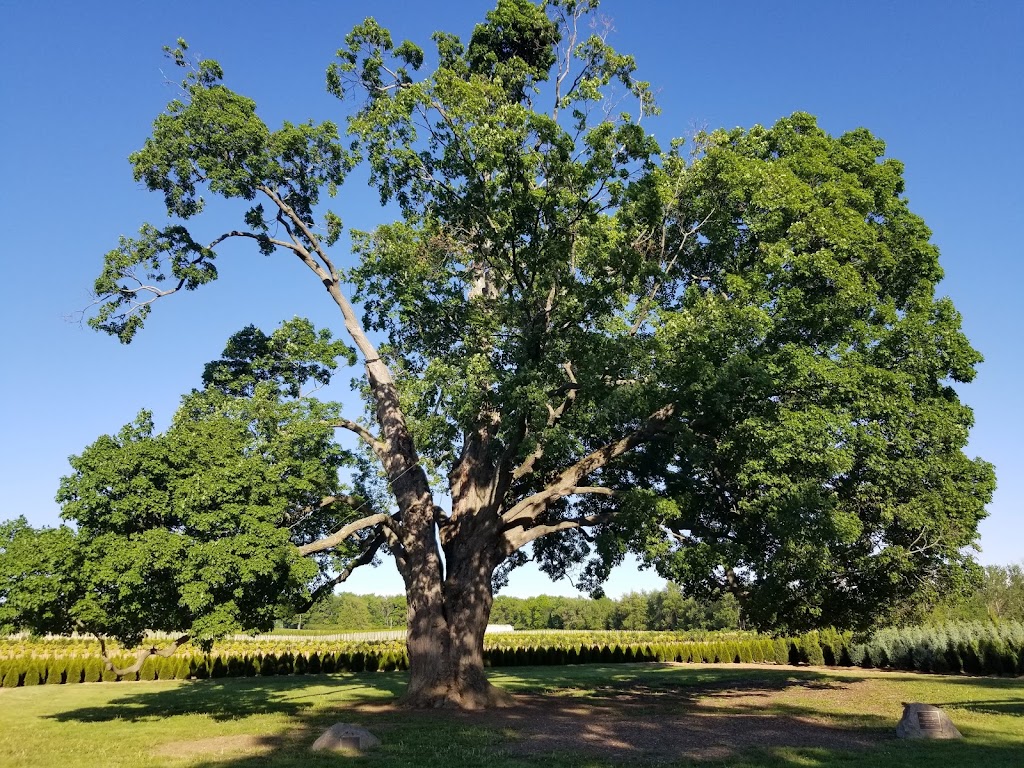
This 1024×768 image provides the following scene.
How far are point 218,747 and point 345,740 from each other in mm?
2305

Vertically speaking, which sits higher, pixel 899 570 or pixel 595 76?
pixel 595 76

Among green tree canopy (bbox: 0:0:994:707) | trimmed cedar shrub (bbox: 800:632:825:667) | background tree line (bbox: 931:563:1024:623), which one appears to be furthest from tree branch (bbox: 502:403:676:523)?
background tree line (bbox: 931:563:1024:623)

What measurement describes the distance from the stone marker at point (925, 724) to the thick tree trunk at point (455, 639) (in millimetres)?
8899

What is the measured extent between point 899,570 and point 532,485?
10257 mm

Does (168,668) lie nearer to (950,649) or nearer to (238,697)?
(238,697)

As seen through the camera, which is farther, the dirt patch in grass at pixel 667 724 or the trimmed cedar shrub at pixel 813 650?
the trimmed cedar shrub at pixel 813 650

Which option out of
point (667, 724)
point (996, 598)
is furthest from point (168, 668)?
point (996, 598)

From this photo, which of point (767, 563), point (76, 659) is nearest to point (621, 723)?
point (767, 563)

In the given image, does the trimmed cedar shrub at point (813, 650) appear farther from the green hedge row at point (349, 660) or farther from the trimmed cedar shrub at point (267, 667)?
the trimmed cedar shrub at point (267, 667)

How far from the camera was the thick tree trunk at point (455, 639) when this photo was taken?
53.6 ft

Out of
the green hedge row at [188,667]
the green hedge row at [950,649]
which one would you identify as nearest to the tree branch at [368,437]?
the green hedge row at [188,667]

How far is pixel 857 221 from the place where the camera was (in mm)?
16656

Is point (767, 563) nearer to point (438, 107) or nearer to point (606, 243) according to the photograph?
point (606, 243)

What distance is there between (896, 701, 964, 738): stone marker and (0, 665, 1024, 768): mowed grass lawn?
0.30 metres
